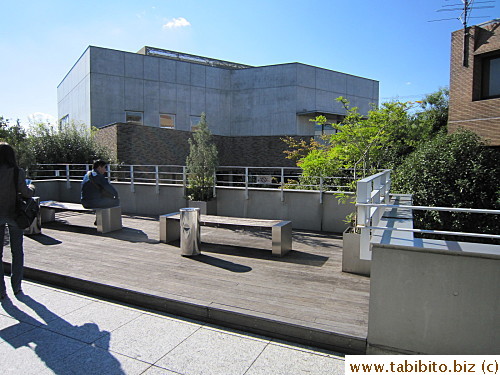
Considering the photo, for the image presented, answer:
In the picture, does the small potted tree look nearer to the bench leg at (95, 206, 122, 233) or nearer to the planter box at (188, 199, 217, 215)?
the planter box at (188, 199, 217, 215)

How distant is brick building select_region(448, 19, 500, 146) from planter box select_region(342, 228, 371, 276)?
30.0 feet

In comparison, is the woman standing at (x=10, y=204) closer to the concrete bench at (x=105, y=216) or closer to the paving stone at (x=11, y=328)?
the paving stone at (x=11, y=328)

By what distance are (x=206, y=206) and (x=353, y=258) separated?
234 inches

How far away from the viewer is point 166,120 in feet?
86.7

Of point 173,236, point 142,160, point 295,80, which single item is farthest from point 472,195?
point 295,80

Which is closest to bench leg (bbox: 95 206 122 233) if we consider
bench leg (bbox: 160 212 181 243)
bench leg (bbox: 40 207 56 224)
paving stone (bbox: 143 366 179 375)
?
bench leg (bbox: 160 212 181 243)

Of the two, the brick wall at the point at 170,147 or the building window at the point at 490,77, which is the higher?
the building window at the point at 490,77

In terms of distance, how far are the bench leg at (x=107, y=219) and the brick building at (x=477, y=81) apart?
1175 cm

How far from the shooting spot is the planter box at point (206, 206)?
1036 centimetres

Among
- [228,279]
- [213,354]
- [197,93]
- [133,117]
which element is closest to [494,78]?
[228,279]

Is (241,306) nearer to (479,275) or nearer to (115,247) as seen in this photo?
(479,275)

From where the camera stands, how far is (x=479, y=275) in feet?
9.10

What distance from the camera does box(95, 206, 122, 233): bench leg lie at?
7.96 m

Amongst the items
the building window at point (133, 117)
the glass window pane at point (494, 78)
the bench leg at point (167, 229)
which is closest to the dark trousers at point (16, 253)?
the bench leg at point (167, 229)
